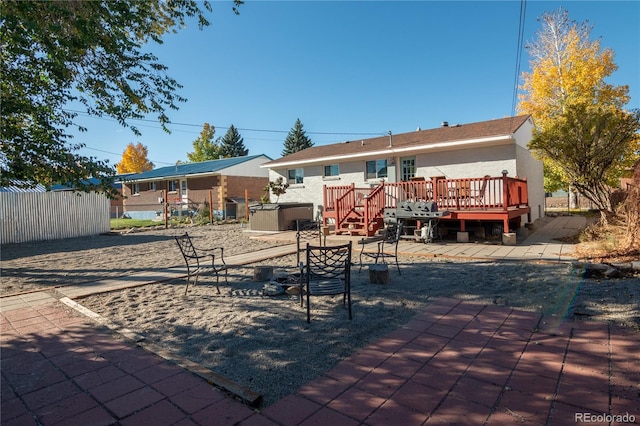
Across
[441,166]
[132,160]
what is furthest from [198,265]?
[132,160]

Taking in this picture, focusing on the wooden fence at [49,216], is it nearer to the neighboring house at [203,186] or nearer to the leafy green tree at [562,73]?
the neighboring house at [203,186]

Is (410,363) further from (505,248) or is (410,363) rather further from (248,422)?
(505,248)

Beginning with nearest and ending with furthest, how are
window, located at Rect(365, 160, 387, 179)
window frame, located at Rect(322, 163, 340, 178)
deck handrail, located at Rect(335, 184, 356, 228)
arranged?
deck handrail, located at Rect(335, 184, 356, 228), window, located at Rect(365, 160, 387, 179), window frame, located at Rect(322, 163, 340, 178)

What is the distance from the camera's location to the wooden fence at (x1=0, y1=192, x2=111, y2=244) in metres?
13.6

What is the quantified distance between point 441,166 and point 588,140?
16.7 ft

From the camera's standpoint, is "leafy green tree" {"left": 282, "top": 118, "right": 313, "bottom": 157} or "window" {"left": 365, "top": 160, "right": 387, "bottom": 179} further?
"leafy green tree" {"left": 282, "top": 118, "right": 313, "bottom": 157}

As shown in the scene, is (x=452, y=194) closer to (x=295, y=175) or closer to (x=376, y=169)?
(x=376, y=169)

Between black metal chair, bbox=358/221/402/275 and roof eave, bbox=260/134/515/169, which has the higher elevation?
roof eave, bbox=260/134/515/169

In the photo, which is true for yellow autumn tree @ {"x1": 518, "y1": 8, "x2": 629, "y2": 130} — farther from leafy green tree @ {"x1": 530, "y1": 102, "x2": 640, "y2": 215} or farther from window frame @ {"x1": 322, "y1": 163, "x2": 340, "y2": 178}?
window frame @ {"x1": 322, "y1": 163, "x2": 340, "y2": 178}

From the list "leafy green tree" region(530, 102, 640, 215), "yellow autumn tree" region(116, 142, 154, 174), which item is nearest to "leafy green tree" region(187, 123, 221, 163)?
"yellow autumn tree" region(116, 142, 154, 174)

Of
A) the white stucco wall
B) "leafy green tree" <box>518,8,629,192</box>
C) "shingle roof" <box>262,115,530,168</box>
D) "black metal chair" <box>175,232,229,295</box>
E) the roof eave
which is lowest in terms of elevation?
"black metal chair" <box>175,232,229,295</box>

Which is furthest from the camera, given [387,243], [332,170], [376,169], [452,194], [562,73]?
[562,73]

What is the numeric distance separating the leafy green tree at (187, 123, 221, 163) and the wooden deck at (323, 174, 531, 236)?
1508 inches

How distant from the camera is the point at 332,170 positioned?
17344 millimetres
